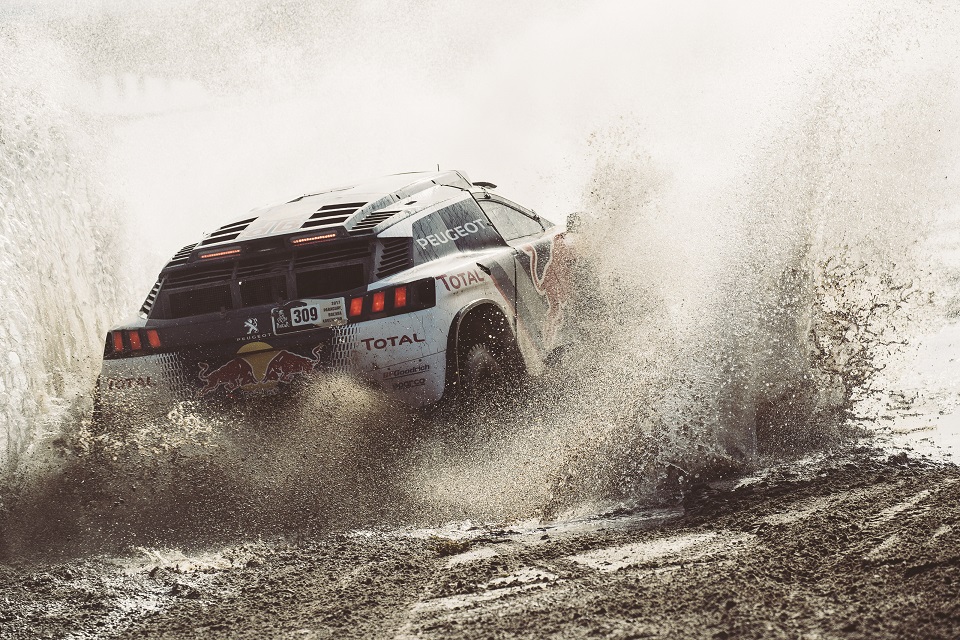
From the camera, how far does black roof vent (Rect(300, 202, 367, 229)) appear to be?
496cm

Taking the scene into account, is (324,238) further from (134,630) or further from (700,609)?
(700,609)

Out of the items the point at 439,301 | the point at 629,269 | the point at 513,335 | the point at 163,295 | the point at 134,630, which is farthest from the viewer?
the point at 629,269

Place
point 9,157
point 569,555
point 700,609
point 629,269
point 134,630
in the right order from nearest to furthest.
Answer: point 700,609 < point 134,630 < point 569,555 < point 629,269 < point 9,157

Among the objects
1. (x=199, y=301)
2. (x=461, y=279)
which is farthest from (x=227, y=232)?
(x=461, y=279)

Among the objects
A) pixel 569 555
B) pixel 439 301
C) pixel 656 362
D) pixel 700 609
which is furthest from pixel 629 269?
pixel 700 609

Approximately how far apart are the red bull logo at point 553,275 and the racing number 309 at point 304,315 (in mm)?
1735

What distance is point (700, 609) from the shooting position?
2.88 meters

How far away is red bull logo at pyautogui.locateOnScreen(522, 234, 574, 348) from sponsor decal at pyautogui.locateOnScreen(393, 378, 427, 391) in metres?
1.41

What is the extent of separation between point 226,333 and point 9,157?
11.2 ft

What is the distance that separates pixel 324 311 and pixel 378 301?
30cm

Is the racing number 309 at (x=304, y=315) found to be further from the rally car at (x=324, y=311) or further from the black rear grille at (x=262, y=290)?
the black rear grille at (x=262, y=290)

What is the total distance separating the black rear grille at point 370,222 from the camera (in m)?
4.80

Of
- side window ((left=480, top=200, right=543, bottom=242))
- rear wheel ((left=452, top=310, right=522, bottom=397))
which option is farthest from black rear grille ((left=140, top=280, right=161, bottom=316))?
side window ((left=480, top=200, right=543, bottom=242))

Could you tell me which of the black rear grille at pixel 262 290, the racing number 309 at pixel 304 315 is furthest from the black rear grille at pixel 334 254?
the racing number 309 at pixel 304 315
